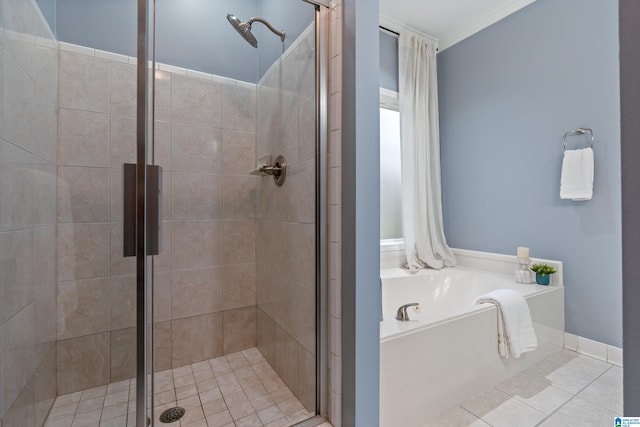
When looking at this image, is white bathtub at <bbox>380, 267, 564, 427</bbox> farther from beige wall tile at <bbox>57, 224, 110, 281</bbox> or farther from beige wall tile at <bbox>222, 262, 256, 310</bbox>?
beige wall tile at <bbox>57, 224, 110, 281</bbox>

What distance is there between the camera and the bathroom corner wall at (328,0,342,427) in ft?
3.81

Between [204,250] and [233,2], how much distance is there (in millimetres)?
1391

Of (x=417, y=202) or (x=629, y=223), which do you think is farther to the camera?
(x=417, y=202)

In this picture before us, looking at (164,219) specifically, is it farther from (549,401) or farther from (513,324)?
(549,401)

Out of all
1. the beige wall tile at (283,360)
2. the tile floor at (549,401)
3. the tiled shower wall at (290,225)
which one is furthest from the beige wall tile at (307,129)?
the tile floor at (549,401)

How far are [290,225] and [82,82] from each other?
1004mm

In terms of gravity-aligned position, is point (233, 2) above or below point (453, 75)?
below

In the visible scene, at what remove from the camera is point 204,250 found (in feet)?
5.86

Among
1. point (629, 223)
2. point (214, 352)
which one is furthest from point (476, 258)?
point (629, 223)

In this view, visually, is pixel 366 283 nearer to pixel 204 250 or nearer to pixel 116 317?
pixel 116 317

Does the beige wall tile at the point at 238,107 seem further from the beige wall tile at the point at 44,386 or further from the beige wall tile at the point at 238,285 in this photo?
the beige wall tile at the point at 44,386

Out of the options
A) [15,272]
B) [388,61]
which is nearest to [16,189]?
[15,272]

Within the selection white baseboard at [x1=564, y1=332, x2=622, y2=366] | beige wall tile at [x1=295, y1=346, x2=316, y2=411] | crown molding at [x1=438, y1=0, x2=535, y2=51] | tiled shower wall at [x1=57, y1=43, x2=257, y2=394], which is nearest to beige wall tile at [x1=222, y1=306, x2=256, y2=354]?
tiled shower wall at [x1=57, y1=43, x2=257, y2=394]

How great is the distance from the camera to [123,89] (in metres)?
1.04
